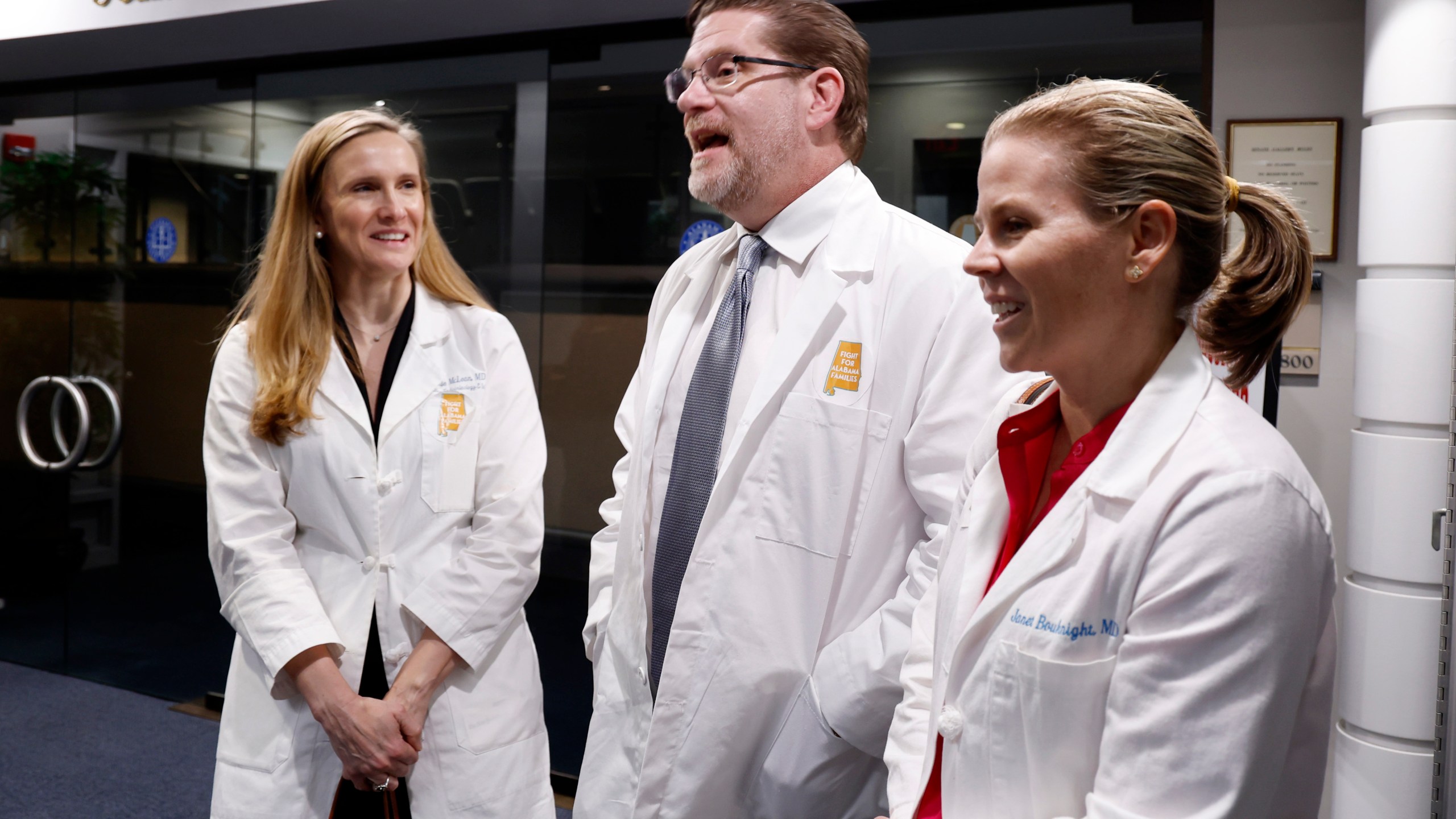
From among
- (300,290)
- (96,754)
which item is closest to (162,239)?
(96,754)

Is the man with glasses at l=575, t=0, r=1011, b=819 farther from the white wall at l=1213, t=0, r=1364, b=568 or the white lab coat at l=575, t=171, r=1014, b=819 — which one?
the white wall at l=1213, t=0, r=1364, b=568

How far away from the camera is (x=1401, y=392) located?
239 cm

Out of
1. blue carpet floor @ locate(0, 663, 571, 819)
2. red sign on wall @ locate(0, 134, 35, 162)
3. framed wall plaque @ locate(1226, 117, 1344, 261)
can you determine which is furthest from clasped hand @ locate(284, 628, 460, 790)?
red sign on wall @ locate(0, 134, 35, 162)

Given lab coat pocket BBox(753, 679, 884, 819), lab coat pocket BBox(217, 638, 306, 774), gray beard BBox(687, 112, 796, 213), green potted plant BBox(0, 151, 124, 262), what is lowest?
lab coat pocket BBox(217, 638, 306, 774)

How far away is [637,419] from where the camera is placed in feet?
6.48

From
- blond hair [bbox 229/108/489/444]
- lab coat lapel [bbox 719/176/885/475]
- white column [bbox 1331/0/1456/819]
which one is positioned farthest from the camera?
white column [bbox 1331/0/1456/819]

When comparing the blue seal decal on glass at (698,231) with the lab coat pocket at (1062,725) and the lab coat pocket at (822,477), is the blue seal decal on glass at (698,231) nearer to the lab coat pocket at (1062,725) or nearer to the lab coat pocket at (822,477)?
the lab coat pocket at (822,477)

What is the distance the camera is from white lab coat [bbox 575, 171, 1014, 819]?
5.08 ft

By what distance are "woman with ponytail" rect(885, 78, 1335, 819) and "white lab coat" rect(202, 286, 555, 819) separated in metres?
0.98

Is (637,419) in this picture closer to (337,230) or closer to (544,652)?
(337,230)

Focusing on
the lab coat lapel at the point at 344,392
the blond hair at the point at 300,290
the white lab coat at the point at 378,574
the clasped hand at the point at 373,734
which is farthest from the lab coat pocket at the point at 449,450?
the clasped hand at the point at 373,734

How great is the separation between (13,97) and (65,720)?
2.78 metres

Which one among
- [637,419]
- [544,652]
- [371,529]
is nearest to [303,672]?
[371,529]

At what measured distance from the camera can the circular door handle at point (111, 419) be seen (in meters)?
4.44
